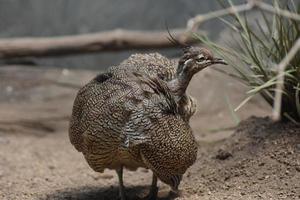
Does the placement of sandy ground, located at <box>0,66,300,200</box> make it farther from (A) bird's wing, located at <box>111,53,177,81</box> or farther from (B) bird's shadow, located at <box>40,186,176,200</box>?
(A) bird's wing, located at <box>111,53,177,81</box>

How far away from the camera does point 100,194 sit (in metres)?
4.22

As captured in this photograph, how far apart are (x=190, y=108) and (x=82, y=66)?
14.2ft

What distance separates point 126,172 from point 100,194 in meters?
0.71

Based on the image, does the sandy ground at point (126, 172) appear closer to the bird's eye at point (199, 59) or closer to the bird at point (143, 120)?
the bird at point (143, 120)

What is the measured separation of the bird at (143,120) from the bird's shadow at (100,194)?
375 millimetres

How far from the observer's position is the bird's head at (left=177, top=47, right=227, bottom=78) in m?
3.60

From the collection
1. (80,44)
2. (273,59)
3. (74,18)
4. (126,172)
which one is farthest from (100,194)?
(74,18)

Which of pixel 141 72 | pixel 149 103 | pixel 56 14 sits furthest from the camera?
pixel 56 14

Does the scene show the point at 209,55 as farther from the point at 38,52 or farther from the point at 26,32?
the point at 26,32

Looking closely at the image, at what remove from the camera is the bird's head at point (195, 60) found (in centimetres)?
360

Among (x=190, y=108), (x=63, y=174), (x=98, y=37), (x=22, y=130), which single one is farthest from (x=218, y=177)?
(x=98, y=37)

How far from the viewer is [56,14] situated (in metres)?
7.89

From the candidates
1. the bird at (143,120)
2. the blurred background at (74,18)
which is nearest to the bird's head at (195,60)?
the bird at (143,120)

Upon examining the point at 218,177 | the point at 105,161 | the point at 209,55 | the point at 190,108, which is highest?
the point at 209,55
